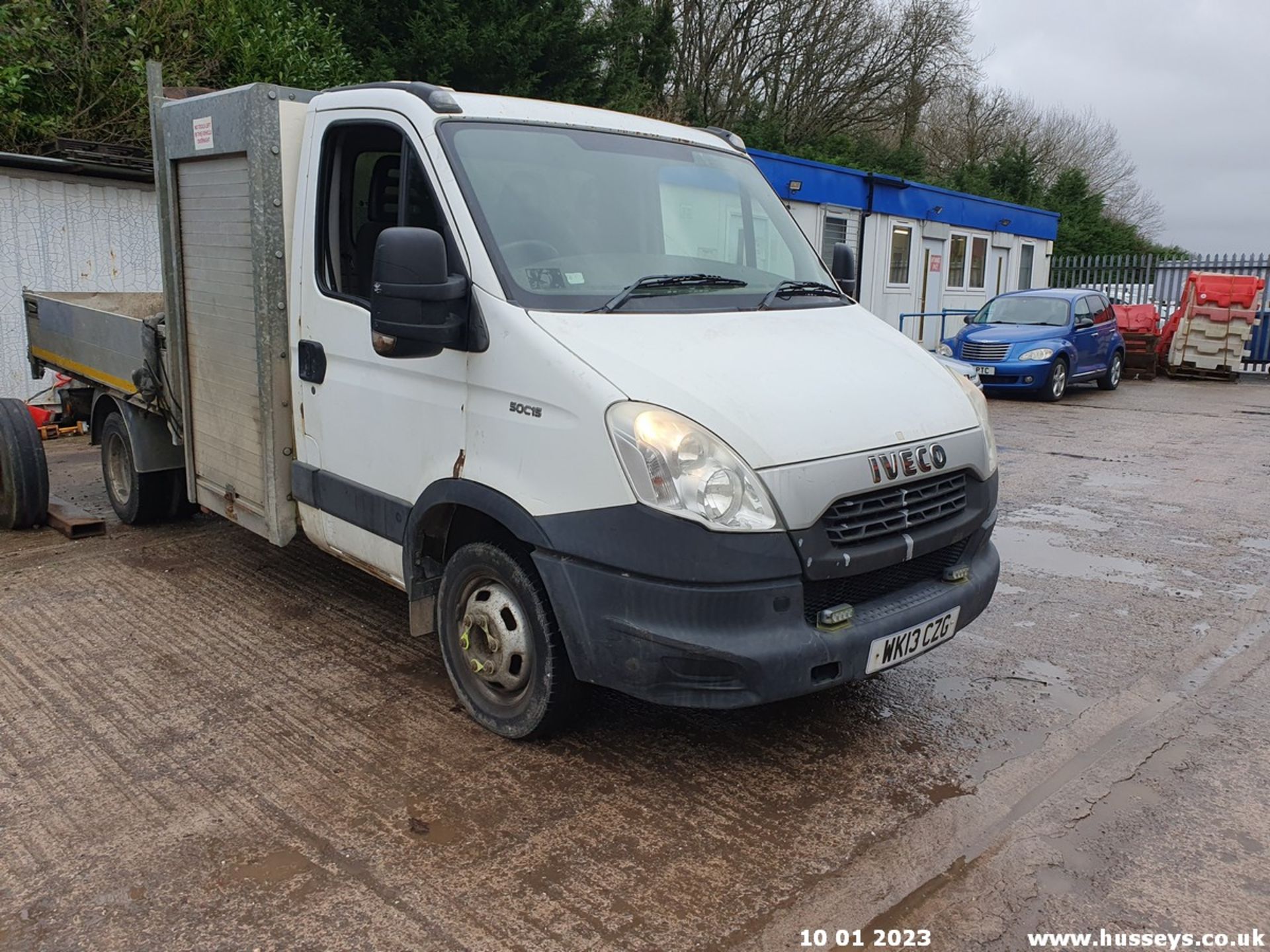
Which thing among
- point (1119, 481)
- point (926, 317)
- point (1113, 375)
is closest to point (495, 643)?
point (1119, 481)

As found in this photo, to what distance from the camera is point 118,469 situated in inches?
275

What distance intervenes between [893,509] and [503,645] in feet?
4.92

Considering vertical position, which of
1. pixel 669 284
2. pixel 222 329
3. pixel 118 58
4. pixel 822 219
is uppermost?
pixel 118 58

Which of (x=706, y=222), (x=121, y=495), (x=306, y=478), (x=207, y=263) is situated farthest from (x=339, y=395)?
(x=121, y=495)

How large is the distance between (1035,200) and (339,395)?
33.5 meters

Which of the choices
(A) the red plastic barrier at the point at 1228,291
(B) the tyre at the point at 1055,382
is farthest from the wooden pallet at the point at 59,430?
(A) the red plastic barrier at the point at 1228,291

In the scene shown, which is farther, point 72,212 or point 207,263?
point 72,212

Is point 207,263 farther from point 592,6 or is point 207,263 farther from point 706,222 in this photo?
point 592,6

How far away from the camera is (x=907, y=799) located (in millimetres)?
3627

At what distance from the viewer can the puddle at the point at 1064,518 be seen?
7.63 metres

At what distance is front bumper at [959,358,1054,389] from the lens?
51.8 feet

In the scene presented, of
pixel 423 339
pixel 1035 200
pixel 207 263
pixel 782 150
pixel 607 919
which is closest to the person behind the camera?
pixel 607 919

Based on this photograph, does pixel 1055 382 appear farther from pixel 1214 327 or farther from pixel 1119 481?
pixel 1119 481

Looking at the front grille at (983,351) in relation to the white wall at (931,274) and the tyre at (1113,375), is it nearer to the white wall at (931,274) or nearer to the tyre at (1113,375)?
the tyre at (1113,375)
